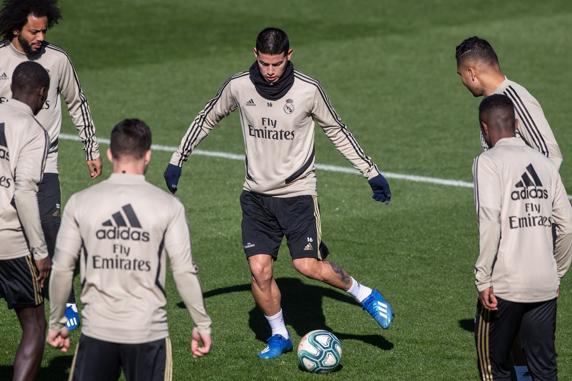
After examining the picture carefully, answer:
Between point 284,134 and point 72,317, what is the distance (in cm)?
258

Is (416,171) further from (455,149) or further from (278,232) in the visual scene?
(278,232)

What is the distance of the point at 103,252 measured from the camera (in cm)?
706

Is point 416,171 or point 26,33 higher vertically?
point 26,33

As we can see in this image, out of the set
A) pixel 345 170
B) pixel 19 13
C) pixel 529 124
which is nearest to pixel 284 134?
pixel 529 124


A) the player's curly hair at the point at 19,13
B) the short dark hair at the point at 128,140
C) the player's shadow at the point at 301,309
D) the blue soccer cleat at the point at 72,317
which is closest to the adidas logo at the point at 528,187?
the short dark hair at the point at 128,140

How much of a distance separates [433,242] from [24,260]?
5.90 meters

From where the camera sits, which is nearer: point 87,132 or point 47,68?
point 47,68

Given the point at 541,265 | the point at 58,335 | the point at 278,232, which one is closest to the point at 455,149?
the point at 278,232

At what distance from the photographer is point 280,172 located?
33.4 feet

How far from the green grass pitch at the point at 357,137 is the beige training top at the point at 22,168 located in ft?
6.25

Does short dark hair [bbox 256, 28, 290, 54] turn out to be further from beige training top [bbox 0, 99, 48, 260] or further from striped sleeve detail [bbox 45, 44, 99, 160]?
beige training top [bbox 0, 99, 48, 260]

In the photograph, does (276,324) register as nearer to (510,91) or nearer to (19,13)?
(510,91)

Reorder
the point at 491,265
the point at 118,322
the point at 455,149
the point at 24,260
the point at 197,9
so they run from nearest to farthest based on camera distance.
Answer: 1. the point at 118,322
2. the point at 491,265
3. the point at 24,260
4. the point at 455,149
5. the point at 197,9

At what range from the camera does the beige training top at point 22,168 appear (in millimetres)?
8078
